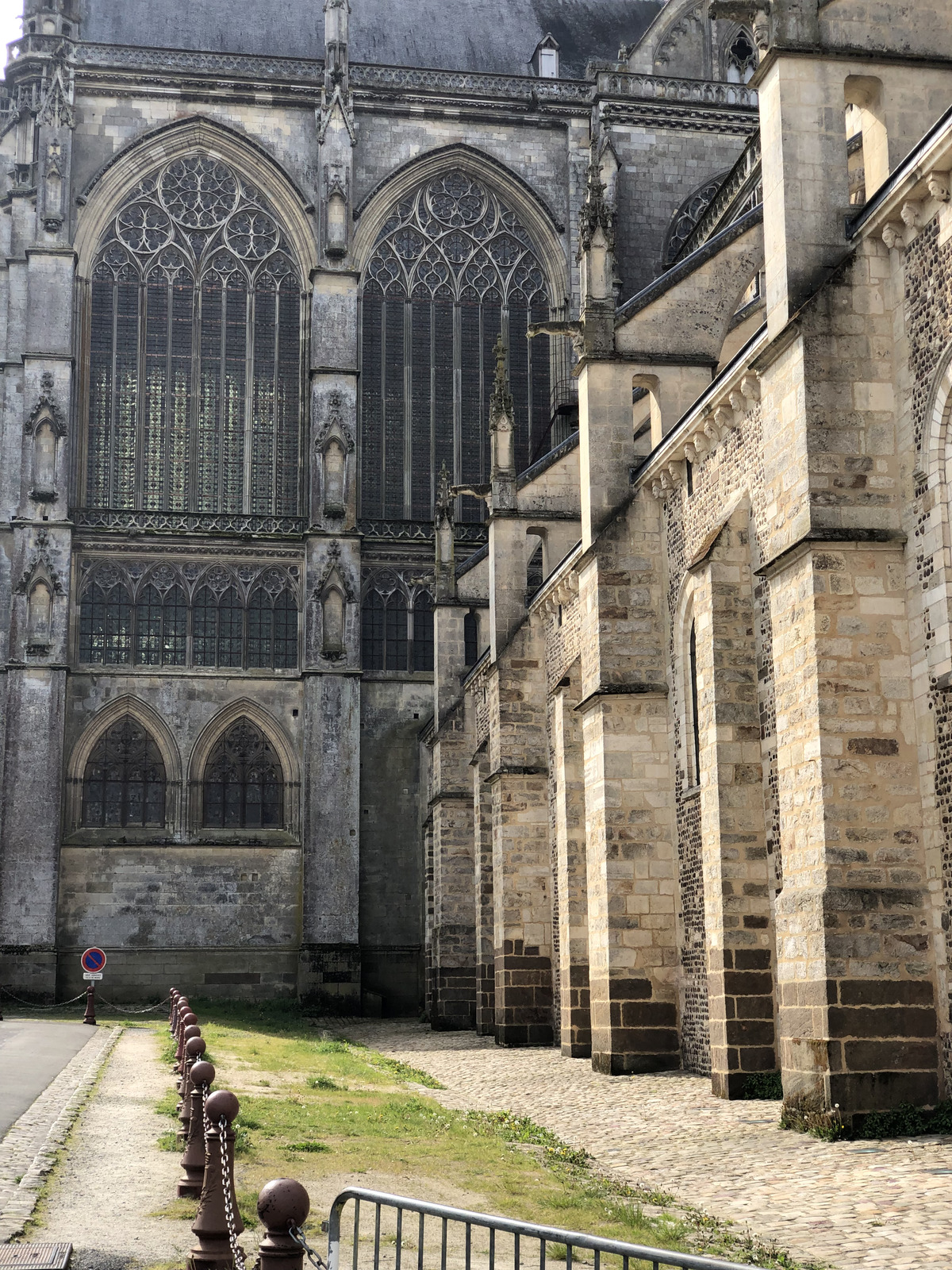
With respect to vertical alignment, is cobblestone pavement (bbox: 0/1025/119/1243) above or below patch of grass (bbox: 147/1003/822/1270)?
above

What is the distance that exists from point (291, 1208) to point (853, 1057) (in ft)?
23.5

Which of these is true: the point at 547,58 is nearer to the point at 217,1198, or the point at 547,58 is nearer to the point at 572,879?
the point at 572,879

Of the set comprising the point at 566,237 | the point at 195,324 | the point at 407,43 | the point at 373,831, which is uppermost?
the point at 407,43

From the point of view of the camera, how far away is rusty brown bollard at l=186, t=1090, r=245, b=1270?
21.1 ft

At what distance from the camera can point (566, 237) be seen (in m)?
36.6

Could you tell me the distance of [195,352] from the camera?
35.2m

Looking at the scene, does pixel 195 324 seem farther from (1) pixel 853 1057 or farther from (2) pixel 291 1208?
(2) pixel 291 1208

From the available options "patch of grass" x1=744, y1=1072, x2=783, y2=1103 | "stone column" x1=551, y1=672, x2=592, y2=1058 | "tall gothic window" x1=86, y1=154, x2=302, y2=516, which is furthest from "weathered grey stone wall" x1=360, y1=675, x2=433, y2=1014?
"patch of grass" x1=744, y1=1072, x2=783, y2=1103

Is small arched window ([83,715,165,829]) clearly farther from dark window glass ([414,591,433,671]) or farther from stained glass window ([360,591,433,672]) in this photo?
dark window glass ([414,591,433,671])

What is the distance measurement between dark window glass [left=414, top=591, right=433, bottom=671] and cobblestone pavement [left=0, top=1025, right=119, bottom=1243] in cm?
1829

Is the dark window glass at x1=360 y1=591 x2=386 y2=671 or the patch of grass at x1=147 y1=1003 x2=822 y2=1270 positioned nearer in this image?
the patch of grass at x1=147 y1=1003 x2=822 y2=1270

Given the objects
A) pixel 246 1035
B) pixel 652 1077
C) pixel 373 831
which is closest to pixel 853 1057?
pixel 652 1077

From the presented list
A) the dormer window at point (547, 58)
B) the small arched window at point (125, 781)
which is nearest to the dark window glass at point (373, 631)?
the small arched window at point (125, 781)

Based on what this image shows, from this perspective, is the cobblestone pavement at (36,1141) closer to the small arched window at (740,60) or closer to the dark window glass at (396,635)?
the dark window glass at (396,635)
